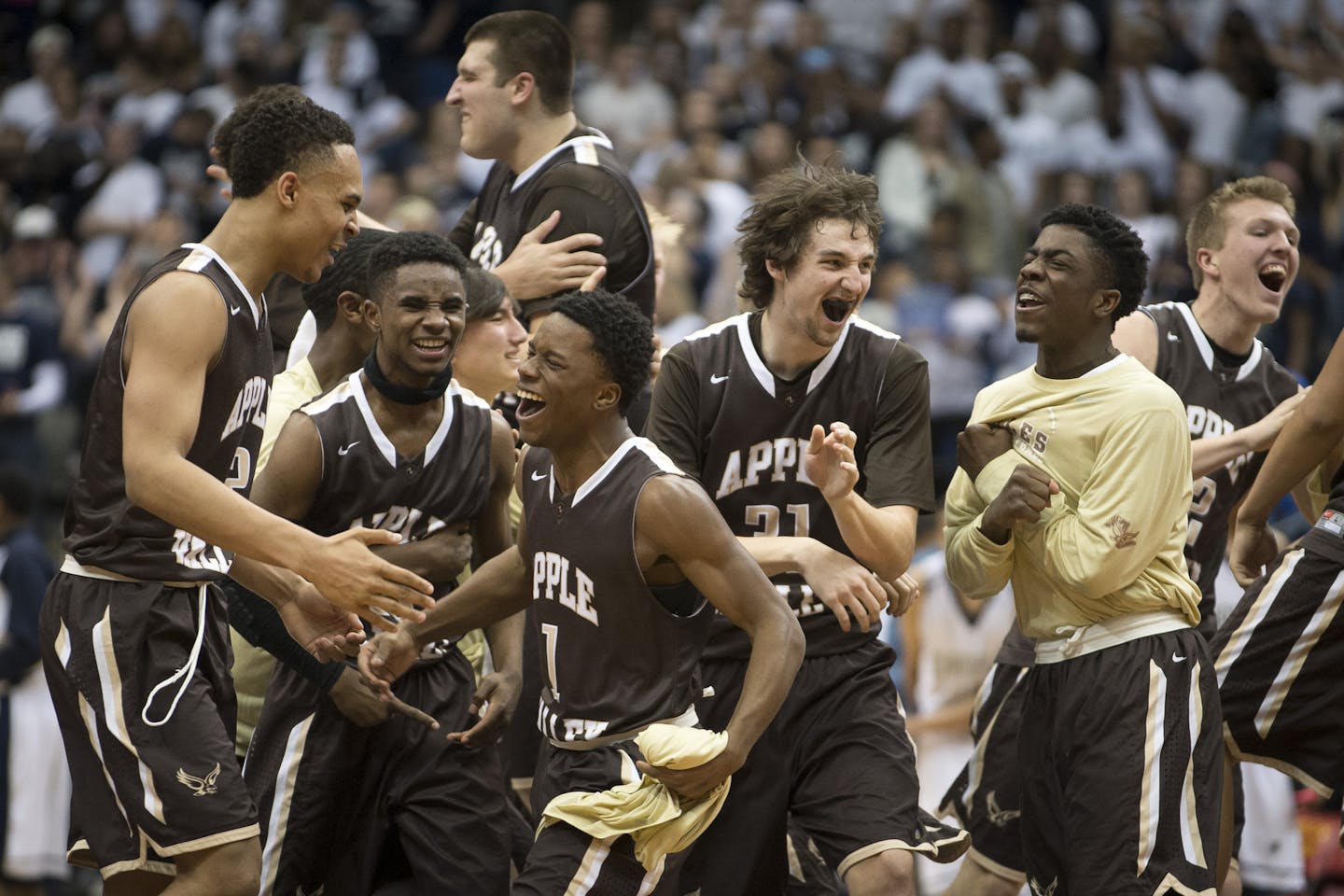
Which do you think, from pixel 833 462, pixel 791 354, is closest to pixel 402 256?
pixel 791 354

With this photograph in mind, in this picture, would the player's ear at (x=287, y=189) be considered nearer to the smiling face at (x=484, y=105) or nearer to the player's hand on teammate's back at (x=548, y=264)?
the player's hand on teammate's back at (x=548, y=264)

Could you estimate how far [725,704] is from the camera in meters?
5.56

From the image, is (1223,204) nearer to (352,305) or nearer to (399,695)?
(352,305)

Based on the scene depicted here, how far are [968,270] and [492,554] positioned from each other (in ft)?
27.6

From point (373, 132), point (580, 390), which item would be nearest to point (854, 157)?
point (373, 132)

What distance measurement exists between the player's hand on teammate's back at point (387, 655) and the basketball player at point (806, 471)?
3.04ft

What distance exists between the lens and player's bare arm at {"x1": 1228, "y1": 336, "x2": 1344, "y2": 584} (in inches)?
224

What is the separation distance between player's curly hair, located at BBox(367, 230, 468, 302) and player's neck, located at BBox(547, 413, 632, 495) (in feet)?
3.09

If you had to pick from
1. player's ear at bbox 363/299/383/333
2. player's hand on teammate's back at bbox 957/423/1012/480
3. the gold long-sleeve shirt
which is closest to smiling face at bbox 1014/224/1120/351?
the gold long-sleeve shirt

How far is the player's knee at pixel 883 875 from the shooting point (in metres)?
5.14

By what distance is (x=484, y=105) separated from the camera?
277 inches

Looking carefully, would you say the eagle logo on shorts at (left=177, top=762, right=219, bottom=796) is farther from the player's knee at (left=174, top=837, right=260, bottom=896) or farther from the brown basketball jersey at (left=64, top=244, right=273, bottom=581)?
the brown basketball jersey at (left=64, top=244, right=273, bottom=581)

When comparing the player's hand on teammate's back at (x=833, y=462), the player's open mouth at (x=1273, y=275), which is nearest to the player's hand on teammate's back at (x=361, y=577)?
the player's hand on teammate's back at (x=833, y=462)

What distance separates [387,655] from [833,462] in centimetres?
138
